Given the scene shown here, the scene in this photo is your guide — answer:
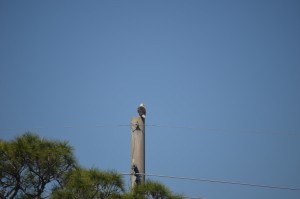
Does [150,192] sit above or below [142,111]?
below

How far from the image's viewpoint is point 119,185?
9547 mm

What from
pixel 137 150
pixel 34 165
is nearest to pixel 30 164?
pixel 34 165

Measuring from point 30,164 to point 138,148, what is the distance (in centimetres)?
272

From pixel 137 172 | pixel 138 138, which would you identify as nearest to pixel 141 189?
pixel 137 172

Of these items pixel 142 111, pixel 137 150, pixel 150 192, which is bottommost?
pixel 150 192

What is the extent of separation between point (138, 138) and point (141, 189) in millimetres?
1078

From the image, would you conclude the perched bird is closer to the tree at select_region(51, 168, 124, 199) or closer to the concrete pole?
the concrete pole

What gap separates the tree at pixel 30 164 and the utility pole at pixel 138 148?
196 centimetres

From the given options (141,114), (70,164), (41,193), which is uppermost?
(141,114)

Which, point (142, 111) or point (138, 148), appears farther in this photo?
point (142, 111)

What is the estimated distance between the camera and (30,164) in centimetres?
1030

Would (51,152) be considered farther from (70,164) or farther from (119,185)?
(119,185)

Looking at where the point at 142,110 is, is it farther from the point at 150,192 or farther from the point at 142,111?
the point at 150,192

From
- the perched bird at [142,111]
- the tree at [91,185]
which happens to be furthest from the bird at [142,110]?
the tree at [91,185]
